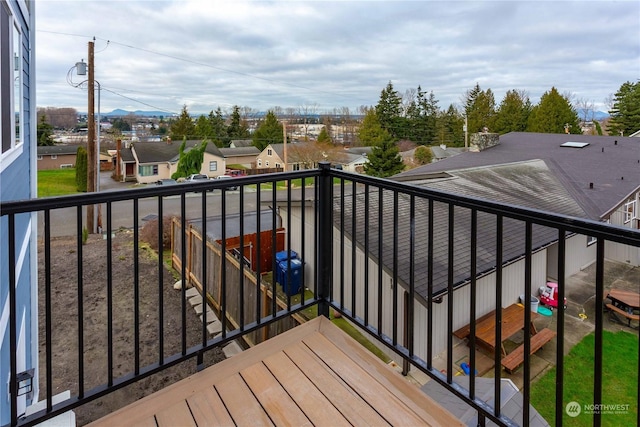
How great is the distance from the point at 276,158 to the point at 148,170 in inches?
357

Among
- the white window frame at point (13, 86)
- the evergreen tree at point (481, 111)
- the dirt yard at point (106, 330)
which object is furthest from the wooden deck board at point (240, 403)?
the evergreen tree at point (481, 111)

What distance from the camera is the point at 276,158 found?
28.4m

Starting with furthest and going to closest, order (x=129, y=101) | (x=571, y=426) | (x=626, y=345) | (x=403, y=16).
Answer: (x=129, y=101), (x=403, y=16), (x=626, y=345), (x=571, y=426)

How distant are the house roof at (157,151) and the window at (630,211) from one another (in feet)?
76.7

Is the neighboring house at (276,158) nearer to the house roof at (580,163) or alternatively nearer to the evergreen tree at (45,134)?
the house roof at (580,163)

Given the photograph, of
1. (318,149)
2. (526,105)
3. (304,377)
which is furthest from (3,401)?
(526,105)

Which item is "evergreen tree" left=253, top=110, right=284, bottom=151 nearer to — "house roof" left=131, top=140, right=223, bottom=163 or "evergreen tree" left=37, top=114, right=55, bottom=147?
"house roof" left=131, top=140, right=223, bottom=163

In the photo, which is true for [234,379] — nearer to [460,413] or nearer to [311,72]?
[460,413]

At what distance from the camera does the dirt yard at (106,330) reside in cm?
448

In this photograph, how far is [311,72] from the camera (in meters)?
27.4

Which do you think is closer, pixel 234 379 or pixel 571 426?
pixel 234 379

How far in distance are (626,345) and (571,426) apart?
11.1 ft

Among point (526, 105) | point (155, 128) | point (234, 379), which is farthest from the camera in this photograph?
point (526, 105)

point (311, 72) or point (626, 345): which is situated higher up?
point (311, 72)
